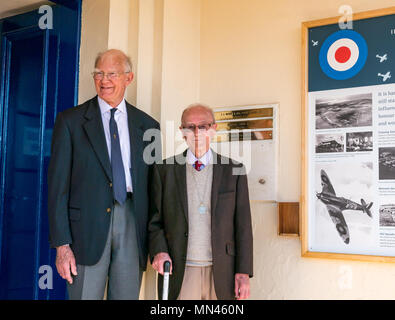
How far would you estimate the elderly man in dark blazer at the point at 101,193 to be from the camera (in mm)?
2137

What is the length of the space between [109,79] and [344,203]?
1431 mm

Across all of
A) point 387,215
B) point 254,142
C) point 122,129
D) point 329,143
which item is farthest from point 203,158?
point 387,215

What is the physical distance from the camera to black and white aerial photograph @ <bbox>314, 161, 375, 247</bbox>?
102 inches

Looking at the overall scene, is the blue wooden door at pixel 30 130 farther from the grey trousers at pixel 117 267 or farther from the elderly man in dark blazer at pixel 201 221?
the elderly man in dark blazer at pixel 201 221

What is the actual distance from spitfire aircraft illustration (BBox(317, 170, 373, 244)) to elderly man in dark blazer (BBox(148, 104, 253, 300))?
1.92ft

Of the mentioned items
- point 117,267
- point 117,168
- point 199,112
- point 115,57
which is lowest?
point 117,267

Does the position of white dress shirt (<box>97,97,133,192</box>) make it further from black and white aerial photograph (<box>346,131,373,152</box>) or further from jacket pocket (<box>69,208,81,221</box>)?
black and white aerial photograph (<box>346,131,373,152</box>)

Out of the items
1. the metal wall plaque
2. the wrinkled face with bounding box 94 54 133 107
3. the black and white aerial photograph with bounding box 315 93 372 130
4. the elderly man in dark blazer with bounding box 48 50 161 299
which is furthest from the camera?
the metal wall plaque

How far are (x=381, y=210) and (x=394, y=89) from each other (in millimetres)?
657

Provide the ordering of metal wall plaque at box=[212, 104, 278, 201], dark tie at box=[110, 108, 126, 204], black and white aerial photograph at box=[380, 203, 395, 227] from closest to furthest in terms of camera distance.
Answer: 1. dark tie at box=[110, 108, 126, 204]
2. black and white aerial photograph at box=[380, 203, 395, 227]
3. metal wall plaque at box=[212, 104, 278, 201]

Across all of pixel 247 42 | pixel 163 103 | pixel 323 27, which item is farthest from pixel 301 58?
pixel 163 103

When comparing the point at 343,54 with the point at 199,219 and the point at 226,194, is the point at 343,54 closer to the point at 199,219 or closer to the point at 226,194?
the point at 226,194

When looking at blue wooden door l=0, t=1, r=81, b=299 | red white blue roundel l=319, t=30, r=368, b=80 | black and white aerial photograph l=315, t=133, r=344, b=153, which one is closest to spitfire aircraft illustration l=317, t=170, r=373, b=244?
black and white aerial photograph l=315, t=133, r=344, b=153

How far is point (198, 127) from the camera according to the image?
7.78ft
